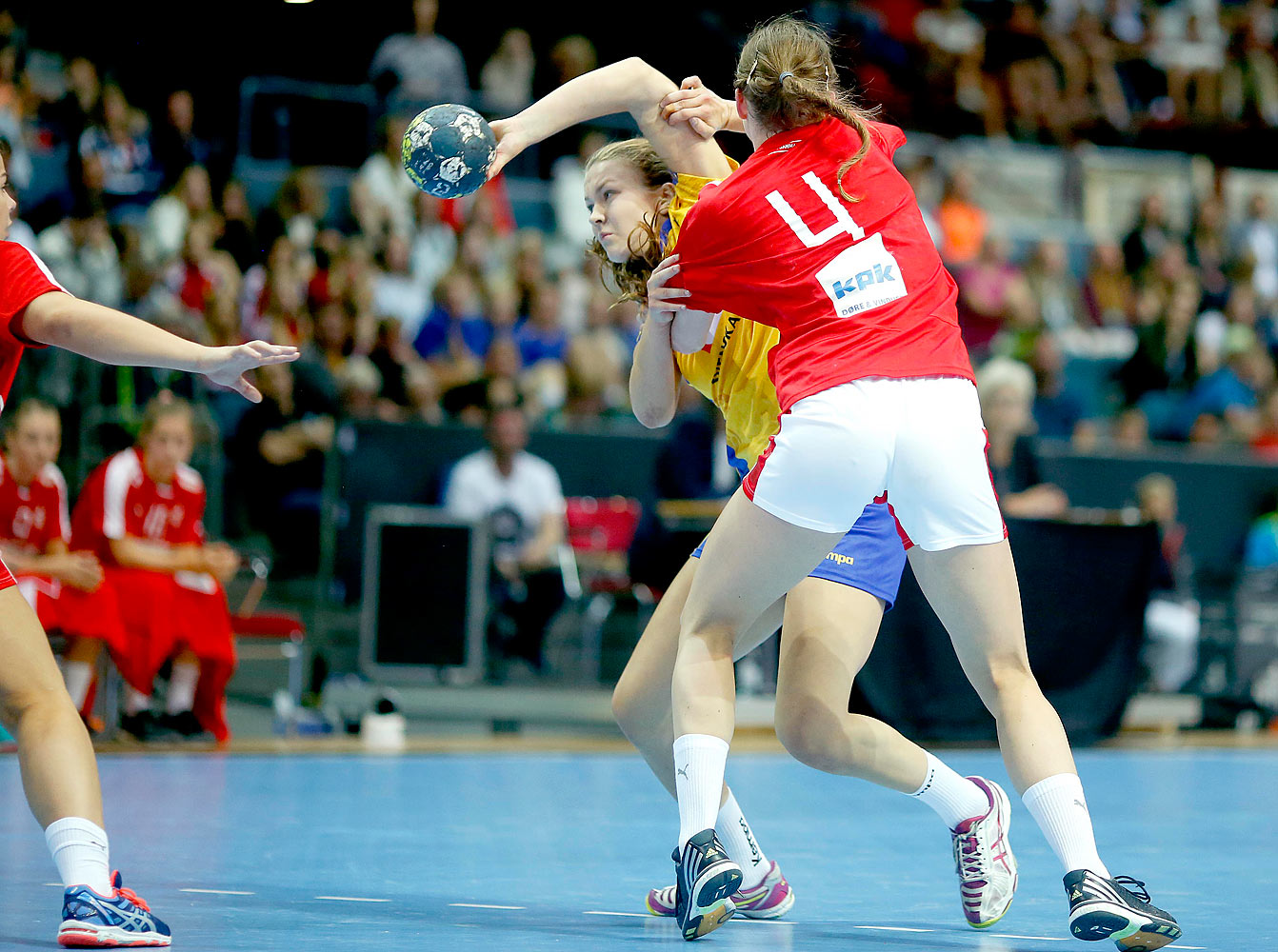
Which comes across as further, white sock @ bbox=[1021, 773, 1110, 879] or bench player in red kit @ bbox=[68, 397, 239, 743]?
bench player in red kit @ bbox=[68, 397, 239, 743]

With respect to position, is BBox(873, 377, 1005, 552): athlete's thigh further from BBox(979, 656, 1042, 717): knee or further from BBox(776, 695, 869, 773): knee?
BBox(776, 695, 869, 773): knee

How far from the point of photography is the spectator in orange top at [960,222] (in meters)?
14.3

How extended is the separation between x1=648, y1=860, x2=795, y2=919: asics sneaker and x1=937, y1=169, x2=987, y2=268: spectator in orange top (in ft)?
35.2

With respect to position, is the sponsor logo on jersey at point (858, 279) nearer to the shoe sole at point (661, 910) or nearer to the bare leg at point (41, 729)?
the shoe sole at point (661, 910)

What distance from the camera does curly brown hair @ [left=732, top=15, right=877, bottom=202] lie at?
3.54m

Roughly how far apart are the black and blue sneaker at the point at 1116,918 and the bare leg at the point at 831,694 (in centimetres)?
73

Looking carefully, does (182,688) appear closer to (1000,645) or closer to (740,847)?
(740,847)

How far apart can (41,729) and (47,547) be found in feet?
15.0

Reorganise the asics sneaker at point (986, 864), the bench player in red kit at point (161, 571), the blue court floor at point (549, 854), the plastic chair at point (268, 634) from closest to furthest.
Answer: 1. the blue court floor at point (549, 854)
2. the asics sneaker at point (986, 864)
3. the bench player in red kit at point (161, 571)
4. the plastic chair at point (268, 634)

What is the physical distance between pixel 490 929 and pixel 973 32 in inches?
596

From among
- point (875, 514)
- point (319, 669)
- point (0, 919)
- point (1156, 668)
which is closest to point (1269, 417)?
point (1156, 668)

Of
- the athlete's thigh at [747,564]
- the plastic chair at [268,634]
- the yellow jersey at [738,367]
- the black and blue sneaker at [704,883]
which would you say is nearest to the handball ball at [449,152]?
the yellow jersey at [738,367]

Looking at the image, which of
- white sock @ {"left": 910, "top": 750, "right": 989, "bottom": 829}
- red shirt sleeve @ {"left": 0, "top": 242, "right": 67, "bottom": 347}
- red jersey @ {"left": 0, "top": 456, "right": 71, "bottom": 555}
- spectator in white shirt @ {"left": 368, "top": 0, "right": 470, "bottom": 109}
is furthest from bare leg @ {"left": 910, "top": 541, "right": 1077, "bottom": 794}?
spectator in white shirt @ {"left": 368, "top": 0, "right": 470, "bottom": 109}

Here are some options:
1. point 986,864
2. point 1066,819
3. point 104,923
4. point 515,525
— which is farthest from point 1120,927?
point 515,525
